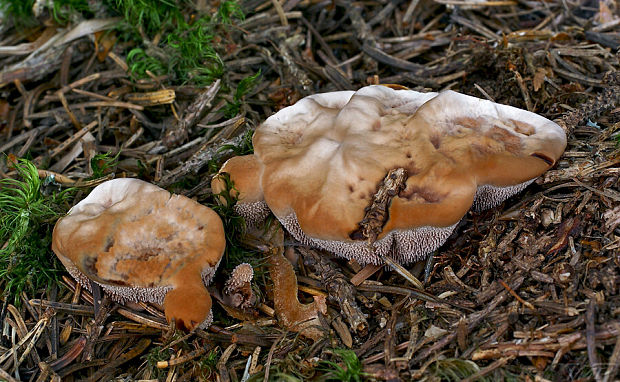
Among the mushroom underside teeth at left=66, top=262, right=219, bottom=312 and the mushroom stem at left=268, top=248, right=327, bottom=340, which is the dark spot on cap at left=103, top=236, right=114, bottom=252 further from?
the mushroom stem at left=268, top=248, right=327, bottom=340

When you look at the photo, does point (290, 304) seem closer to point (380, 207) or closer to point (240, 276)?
point (240, 276)

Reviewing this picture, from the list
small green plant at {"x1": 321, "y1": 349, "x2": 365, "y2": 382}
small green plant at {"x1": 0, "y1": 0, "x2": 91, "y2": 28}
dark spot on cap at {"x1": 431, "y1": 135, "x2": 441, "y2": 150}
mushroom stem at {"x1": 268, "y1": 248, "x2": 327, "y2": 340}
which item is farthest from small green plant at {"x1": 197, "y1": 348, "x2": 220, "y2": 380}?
small green plant at {"x1": 0, "y1": 0, "x2": 91, "y2": 28}

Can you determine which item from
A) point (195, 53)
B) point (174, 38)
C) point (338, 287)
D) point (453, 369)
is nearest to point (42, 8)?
point (174, 38)

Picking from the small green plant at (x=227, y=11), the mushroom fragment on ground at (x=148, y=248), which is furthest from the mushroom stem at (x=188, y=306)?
the small green plant at (x=227, y=11)

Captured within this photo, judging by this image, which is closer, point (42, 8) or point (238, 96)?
point (238, 96)

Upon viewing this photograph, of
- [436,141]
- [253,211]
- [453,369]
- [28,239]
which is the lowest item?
[28,239]

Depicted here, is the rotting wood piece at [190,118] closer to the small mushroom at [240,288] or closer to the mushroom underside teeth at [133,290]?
the mushroom underside teeth at [133,290]

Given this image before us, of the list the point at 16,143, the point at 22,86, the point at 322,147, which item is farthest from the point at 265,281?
the point at 22,86
